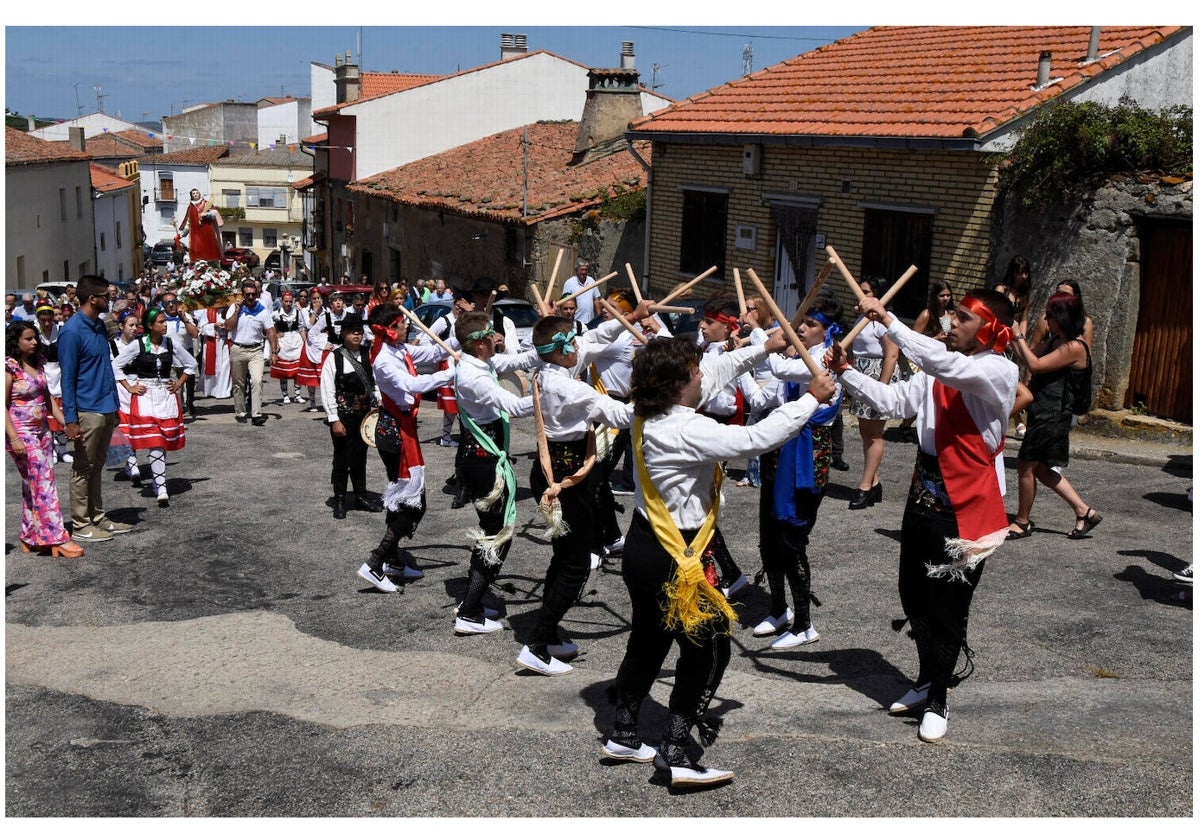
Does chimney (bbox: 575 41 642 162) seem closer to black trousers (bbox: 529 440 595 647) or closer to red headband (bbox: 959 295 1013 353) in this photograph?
black trousers (bbox: 529 440 595 647)

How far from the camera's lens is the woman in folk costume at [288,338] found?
1616 cm

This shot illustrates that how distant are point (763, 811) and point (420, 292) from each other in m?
17.2

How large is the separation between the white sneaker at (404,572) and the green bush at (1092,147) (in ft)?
27.9

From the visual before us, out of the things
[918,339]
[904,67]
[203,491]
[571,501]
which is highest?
[904,67]

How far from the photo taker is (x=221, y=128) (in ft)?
264

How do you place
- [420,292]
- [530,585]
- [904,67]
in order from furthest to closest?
[420,292], [904,67], [530,585]

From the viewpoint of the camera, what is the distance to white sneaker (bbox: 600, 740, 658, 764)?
503cm

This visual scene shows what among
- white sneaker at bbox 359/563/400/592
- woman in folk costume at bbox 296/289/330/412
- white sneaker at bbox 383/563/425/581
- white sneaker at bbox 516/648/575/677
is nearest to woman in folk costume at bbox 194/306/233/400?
woman in folk costume at bbox 296/289/330/412

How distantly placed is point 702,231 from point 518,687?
1472 centimetres

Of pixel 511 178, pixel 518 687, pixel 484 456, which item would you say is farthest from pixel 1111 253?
pixel 511 178

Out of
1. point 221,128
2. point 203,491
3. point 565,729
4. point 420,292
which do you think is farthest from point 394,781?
point 221,128

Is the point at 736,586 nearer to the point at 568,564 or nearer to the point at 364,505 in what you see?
the point at 568,564

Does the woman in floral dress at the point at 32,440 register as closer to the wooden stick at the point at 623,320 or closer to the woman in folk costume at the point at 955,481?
the wooden stick at the point at 623,320

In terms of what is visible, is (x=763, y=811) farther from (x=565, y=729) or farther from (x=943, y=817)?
(x=565, y=729)
